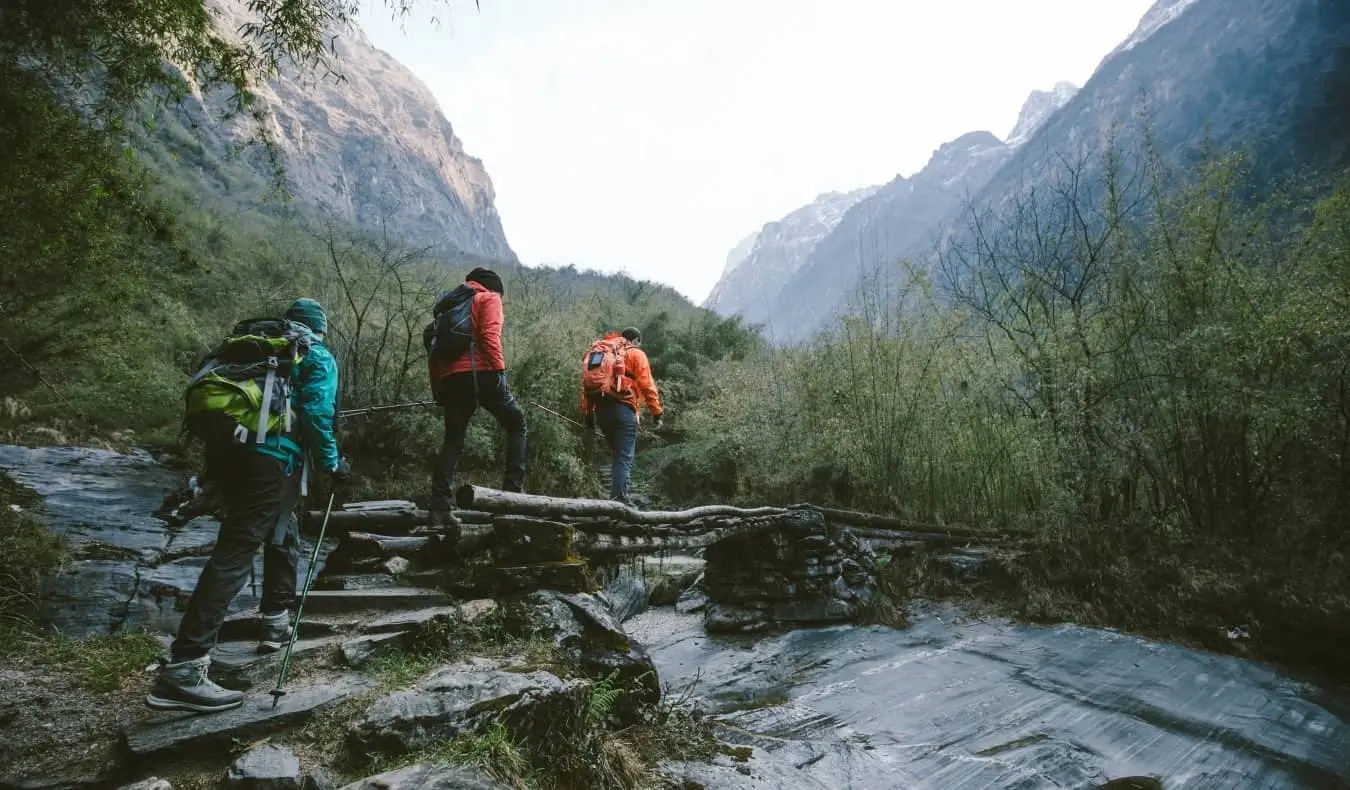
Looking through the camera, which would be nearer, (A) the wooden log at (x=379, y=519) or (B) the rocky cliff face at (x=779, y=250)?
(A) the wooden log at (x=379, y=519)

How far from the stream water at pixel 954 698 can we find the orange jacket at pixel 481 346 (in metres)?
2.70

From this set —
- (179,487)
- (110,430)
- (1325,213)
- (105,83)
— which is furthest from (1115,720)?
(110,430)

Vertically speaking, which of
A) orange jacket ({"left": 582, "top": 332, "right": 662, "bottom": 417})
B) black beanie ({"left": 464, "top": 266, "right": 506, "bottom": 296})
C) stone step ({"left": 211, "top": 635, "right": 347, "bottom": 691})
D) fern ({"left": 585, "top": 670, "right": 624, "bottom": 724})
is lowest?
fern ({"left": 585, "top": 670, "right": 624, "bottom": 724})

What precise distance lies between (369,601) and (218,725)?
1364 mm

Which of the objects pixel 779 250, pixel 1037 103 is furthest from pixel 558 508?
pixel 1037 103

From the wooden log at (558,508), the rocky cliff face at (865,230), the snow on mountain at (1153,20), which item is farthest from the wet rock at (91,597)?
the snow on mountain at (1153,20)

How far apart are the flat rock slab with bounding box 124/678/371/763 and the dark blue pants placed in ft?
10.9

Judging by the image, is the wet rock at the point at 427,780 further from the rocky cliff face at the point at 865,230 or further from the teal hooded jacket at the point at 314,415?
A: the rocky cliff face at the point at 865,230

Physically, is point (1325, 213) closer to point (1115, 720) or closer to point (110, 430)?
point (1115, 720)

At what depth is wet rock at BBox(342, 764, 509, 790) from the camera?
6.33 ft

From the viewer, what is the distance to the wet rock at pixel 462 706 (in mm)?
2195

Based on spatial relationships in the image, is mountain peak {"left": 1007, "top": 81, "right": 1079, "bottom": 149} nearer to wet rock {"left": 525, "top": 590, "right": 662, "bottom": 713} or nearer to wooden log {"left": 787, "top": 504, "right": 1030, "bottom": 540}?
wooden log {"left": 787, "top": 504, "right": 1030, "bottom": 540}

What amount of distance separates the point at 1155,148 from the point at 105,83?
8.67m

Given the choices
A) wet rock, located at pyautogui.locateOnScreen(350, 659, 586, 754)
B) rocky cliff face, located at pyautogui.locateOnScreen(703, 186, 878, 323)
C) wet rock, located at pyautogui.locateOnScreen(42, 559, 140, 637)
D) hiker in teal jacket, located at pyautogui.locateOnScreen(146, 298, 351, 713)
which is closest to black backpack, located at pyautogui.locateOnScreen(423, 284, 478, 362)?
hiker in teal jacket, located at pyautogui.locateOnScreen(146, 298, 351, 713)
